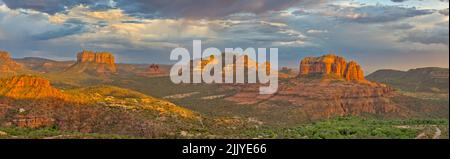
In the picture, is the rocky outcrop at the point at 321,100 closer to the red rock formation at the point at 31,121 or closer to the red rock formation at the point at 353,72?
the red rock formation at the point at 353,72

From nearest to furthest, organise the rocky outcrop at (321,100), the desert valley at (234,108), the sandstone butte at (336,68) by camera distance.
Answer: the desert valley at (234,108), the rocky outcrop at (321,100), the sandstone butte at (336,68)

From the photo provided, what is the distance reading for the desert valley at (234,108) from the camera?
6569cm

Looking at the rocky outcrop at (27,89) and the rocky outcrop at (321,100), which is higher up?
the rocky outcrop at (27,89)

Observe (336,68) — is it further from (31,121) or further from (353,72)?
(31,121)

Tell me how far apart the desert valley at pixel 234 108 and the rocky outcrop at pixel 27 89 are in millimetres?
156

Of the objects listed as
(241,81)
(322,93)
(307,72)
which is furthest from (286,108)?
(241,81)

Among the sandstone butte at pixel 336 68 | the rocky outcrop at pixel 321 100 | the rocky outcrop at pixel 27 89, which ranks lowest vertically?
the rocky outcrop at pixel 321 100

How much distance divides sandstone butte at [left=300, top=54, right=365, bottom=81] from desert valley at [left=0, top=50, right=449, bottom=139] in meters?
0.33

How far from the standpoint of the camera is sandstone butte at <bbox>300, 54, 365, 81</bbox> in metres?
161

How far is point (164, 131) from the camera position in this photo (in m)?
68.9

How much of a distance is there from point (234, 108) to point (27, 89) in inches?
2385

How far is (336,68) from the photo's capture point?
529 ft

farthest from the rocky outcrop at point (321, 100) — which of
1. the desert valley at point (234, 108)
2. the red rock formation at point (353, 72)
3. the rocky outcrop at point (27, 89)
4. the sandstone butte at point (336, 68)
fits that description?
the rocky outcrop at point (27, 89)
